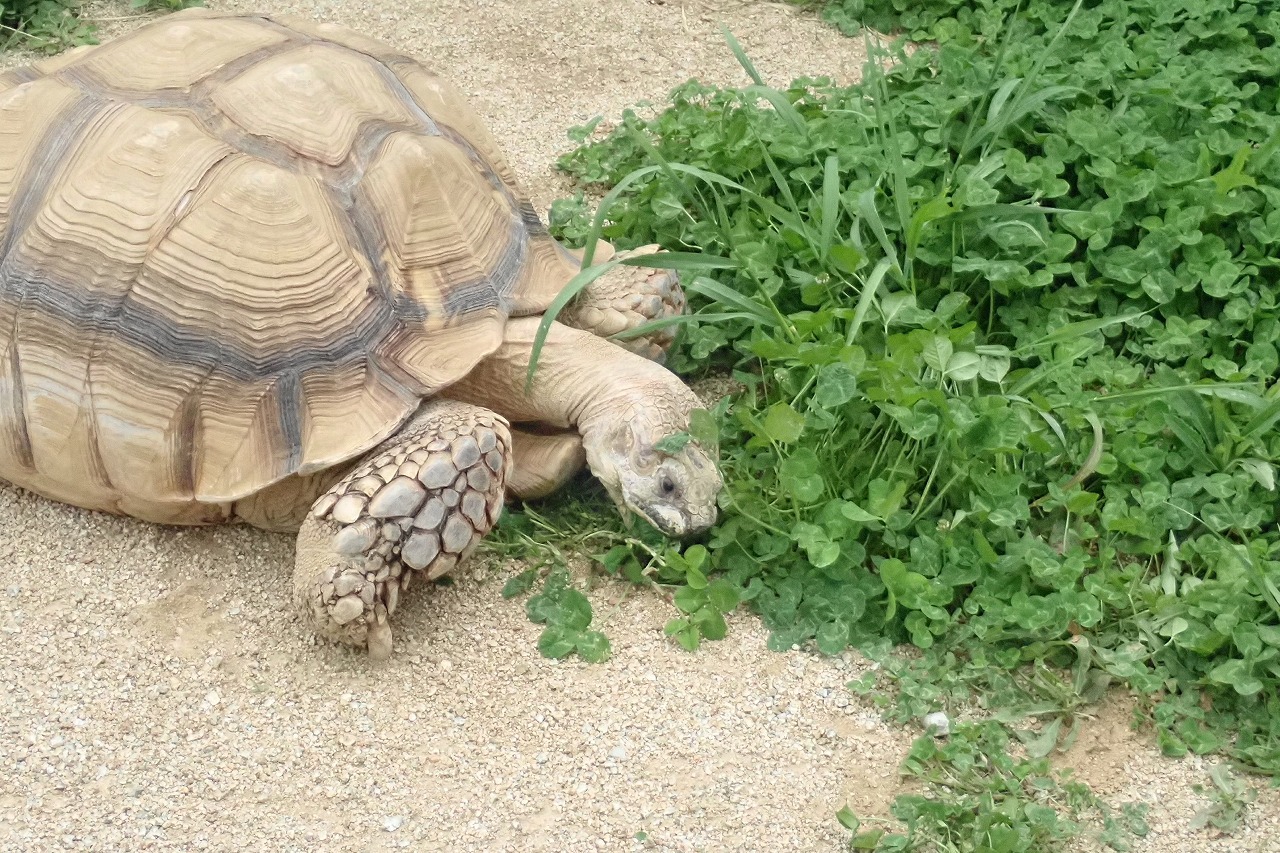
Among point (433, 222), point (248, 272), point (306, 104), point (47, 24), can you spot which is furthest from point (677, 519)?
point (47, 24)

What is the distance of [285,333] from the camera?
2426mm

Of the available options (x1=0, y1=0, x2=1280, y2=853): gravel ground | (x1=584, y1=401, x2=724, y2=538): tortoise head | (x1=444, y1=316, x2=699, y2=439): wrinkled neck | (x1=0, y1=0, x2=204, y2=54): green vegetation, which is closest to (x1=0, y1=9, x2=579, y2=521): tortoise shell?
(x1=444, y1=316, x2=699, y2=439): wrinkled neck

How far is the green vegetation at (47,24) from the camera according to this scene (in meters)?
4.12

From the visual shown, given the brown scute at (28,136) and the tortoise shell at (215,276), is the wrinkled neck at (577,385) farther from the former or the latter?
the brown scute at (28,136)

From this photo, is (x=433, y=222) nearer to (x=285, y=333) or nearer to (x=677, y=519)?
(x=285, y=333)

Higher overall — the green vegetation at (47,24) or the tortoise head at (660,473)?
the tortoise head at (660,473)

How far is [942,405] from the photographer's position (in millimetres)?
2520

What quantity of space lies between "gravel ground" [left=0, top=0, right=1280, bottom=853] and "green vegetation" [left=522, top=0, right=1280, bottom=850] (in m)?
0.10

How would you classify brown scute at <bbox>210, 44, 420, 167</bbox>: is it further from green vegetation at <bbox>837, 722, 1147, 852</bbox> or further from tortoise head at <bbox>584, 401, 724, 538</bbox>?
green vegetation at <bbox>837, 722, 1147, 852</bbox>

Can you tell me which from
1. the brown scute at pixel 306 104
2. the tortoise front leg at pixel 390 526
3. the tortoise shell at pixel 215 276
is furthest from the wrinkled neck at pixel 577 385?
the brown scute at pixel 306 104

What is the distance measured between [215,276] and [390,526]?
606 mm

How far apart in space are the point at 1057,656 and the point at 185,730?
1674 mm

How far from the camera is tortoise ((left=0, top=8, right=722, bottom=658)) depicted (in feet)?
7.92

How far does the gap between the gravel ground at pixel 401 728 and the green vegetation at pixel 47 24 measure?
205 cm
